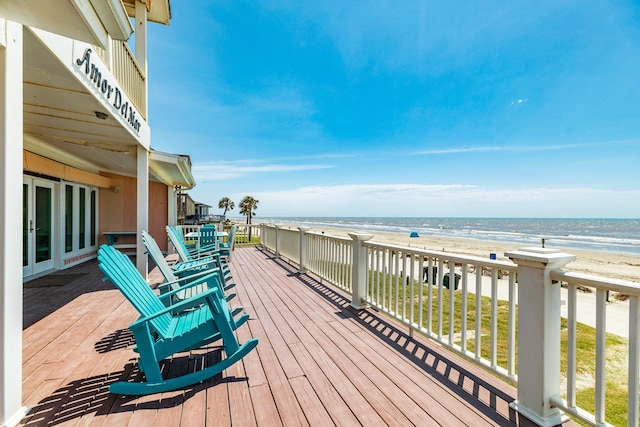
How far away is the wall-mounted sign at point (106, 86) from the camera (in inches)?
106

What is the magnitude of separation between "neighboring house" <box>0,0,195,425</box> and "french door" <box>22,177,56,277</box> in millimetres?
19

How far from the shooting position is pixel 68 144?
16.3 feet

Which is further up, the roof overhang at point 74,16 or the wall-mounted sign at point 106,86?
the wall-mounted sign at point 106,86

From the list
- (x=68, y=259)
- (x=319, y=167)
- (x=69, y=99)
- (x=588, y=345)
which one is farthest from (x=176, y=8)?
(x=319, y=167)

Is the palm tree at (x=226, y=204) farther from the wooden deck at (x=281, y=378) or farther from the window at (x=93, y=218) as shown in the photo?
the wooden deck at (x=281, y=378)

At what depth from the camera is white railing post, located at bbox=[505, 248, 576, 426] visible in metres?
1.56

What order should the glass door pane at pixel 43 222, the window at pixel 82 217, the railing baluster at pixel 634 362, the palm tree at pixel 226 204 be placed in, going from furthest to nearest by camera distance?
the palm tree at pixel 226 204 → the window at pixel 82 217 → the glass door pane at pixel 43 222 → the railing baluster at pixel 634 362

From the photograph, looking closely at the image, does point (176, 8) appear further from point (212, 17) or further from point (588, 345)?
point (588, 345)

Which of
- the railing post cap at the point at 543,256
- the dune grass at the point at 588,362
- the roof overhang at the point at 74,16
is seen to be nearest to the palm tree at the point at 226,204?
the dune grass at the point at 588,362

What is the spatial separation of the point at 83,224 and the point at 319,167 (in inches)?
1101

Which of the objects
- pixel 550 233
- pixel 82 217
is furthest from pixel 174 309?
pixel 550 233

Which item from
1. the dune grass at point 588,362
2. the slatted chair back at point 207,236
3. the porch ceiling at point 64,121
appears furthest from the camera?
the slatted chair back at point 207,236

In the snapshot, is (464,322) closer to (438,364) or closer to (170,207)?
(438,364)

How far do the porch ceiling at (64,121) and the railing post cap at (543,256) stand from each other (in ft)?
11.1
